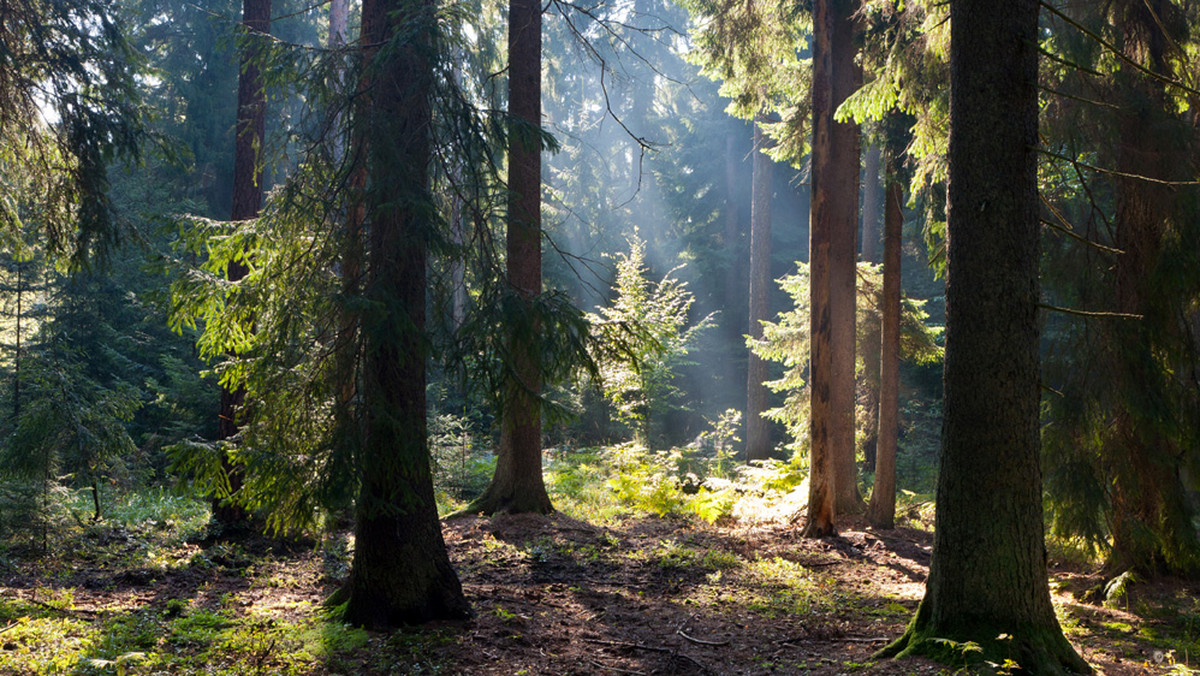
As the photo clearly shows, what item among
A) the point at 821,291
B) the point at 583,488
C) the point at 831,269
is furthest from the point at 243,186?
the point at 831,269

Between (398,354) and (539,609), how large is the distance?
267 centimetres

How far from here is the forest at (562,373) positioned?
467 cm

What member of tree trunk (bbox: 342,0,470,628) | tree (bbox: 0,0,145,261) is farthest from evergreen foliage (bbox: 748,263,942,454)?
tree (bbox: 0,0,145,261)

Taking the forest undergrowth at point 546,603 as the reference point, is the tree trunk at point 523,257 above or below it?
above

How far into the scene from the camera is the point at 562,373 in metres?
5.65

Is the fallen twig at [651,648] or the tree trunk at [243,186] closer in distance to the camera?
the fallen twig at [651,648]

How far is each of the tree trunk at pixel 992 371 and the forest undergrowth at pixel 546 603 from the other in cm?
60

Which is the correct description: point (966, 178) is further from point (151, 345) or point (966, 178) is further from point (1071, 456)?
point (151, 345)

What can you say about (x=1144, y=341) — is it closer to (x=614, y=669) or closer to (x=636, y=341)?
(x=636, y=341)

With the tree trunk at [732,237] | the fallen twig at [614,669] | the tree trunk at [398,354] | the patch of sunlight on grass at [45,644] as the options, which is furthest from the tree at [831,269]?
the tree trunk at [732,237]

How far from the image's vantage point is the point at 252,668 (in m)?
4.49

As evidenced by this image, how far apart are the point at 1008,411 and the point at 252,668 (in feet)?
16.1

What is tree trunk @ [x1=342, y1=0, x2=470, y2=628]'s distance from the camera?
16.5ft

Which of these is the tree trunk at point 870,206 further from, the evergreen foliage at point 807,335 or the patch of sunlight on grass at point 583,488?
the patch of sunlight on grass at point 583,488
